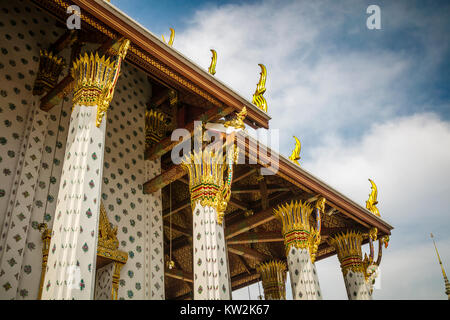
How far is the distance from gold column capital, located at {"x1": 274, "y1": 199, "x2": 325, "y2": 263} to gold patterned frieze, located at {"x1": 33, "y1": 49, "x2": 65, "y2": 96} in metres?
5.20

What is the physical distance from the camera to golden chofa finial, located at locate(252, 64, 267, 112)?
7.72 m

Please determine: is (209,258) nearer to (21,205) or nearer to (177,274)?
(21,205)

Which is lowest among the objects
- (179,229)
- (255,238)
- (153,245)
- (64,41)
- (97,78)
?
(153,245)

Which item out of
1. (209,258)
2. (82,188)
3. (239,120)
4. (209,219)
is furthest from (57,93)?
(209,258)

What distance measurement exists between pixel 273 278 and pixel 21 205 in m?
7.70

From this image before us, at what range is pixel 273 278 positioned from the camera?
11945 mm

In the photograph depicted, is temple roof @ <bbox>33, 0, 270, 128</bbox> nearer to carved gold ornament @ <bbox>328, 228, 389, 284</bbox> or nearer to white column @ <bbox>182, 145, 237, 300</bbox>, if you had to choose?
white column @ <bbox>182, 145, 237, 300</bbox>

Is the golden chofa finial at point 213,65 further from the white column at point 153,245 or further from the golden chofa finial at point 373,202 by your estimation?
the golden chofa finial at point 373,202

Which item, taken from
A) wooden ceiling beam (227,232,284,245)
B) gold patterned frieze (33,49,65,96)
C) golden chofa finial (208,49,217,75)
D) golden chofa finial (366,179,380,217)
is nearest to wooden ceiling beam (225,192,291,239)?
wooden ceiling beam (227,232,284,245)

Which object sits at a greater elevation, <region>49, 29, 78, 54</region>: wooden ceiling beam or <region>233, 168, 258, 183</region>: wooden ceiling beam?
<region>49, 29, 78, 54</region>: wooden ceiling beam

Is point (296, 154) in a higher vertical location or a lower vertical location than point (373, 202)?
higher

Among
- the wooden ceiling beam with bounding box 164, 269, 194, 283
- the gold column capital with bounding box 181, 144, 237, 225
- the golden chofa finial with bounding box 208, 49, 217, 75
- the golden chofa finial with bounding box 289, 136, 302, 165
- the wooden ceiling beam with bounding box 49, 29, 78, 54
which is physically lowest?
the wooden ceiling beam with bounding box 164, 269, 194, 283

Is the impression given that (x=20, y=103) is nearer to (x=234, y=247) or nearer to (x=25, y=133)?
(x=25, y=133)
